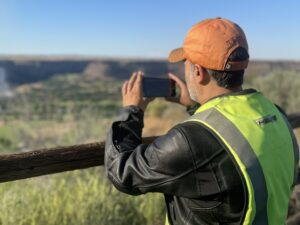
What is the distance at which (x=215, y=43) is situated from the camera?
6.41ft

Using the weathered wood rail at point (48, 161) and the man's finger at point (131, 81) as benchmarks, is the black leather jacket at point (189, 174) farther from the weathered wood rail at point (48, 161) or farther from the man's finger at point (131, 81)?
the weathered wood rail at point (48, 161)

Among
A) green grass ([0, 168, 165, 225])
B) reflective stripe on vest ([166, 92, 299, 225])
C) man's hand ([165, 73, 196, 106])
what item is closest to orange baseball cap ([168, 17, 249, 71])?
reflective stripe on vest ([166, 92, 299, 225])

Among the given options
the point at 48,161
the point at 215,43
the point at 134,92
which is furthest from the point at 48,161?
the point at 215,43

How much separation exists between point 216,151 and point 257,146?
0.48 ft

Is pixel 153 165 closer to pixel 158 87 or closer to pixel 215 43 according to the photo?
pixel 215 43

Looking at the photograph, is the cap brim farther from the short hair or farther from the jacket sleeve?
the jacket sleeve

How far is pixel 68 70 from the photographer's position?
91.0 metres

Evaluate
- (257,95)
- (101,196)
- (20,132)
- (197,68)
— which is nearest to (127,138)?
(197,68)

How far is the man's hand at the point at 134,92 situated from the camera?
7.20ft

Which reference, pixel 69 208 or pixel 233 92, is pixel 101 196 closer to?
pixel 69 208

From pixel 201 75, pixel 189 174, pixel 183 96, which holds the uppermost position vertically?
pixel 201 75

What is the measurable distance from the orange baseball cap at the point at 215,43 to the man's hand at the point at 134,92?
11.8 inches

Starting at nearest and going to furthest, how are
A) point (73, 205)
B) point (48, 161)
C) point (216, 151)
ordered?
1. point (216, 151)
2. point (48, 161)
3. point (73, 205)

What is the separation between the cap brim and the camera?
2.11 m
